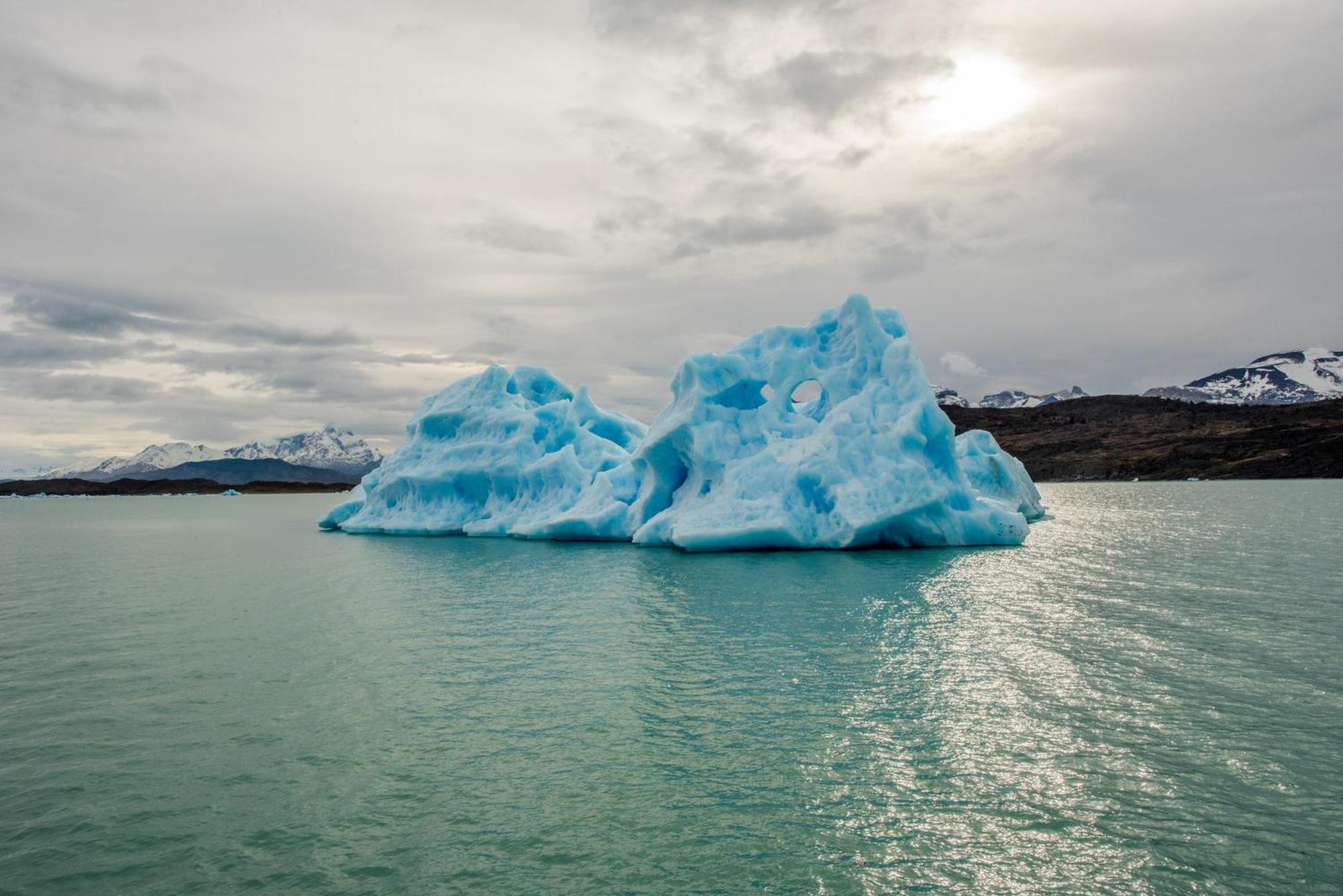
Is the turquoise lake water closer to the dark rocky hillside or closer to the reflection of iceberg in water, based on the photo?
the reflection of iceberg in water

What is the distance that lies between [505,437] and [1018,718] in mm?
31476

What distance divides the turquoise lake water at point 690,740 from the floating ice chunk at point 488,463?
1768 centimetres

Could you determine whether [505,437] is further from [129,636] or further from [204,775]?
[204,775]

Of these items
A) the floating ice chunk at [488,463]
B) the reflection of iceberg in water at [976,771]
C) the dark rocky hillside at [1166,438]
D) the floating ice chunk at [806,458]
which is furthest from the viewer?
the dark rocky hillside at [1166,438]

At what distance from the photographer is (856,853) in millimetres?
6207

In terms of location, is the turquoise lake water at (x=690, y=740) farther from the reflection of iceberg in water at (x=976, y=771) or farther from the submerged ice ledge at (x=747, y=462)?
the submerged ice ledge at (x=747, y=462)

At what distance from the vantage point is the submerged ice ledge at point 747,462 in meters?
26.6

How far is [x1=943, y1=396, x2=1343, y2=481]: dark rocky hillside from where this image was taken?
9581 centimetres

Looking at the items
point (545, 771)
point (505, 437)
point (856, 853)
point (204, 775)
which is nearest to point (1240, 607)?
point (856, 853)

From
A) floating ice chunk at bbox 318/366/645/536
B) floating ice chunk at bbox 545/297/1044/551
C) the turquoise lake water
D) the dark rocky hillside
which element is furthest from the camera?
the dark rocky hillside

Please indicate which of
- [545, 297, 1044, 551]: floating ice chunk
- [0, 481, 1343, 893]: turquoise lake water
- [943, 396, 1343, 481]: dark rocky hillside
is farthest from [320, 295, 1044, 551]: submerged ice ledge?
[943, 396, 1343, 481]: dark rocky hillside

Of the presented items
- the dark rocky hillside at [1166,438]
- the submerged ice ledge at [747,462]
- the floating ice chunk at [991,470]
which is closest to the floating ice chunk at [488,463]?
the submerged ice ledge at [747,462]

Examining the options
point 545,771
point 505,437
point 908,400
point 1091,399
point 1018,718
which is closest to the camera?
point 545,771

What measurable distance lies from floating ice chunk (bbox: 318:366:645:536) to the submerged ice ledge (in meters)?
0.09
